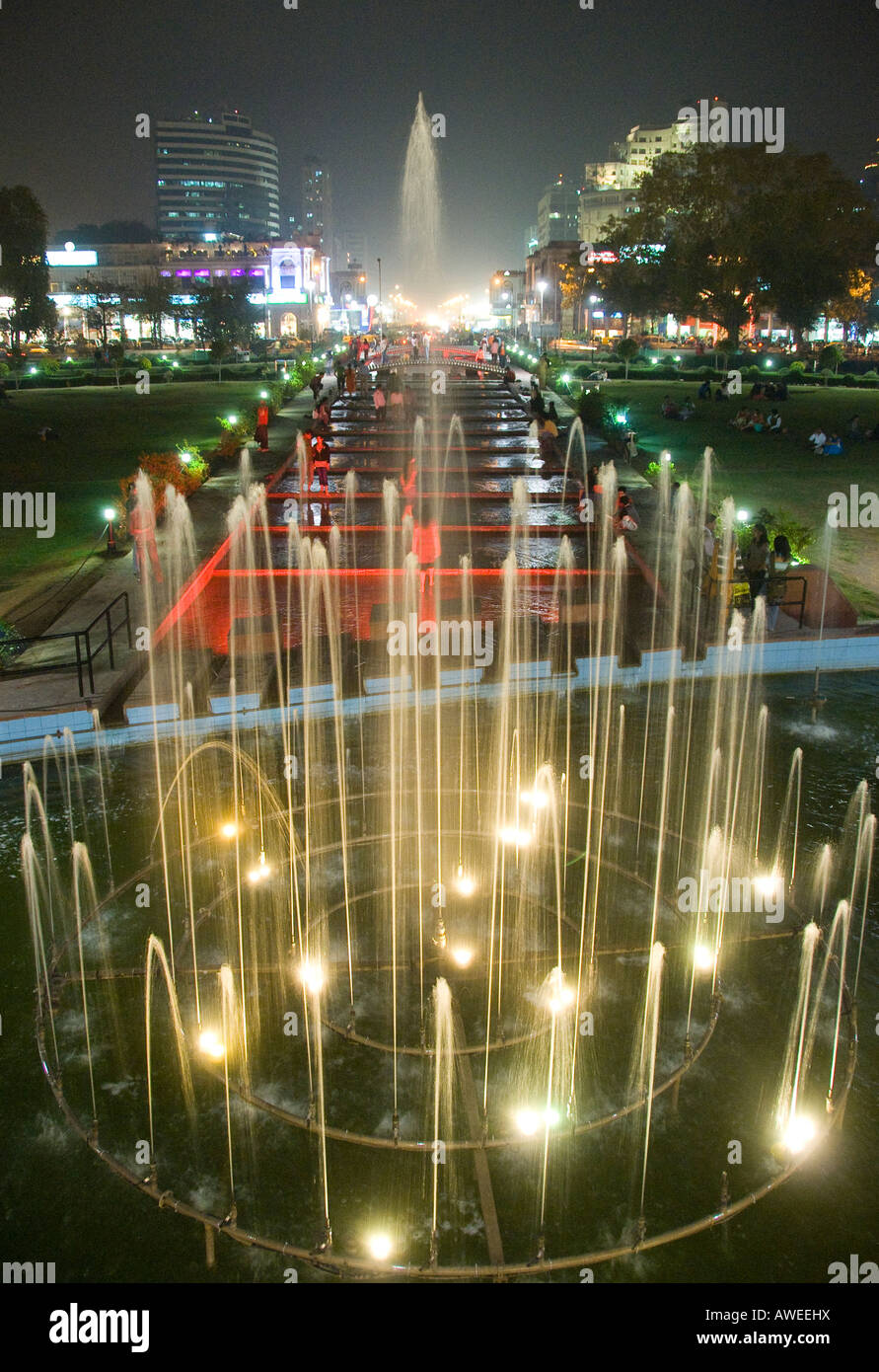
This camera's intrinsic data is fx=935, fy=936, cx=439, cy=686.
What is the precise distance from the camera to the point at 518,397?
37906 millimetres

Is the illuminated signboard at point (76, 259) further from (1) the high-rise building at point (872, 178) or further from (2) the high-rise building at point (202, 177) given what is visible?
(1) the high-rise building at point (872, 178)

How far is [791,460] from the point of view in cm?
2517

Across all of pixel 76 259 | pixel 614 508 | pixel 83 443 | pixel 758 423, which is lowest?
pixel 614 508

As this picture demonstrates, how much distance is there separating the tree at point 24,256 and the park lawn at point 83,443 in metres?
18.7

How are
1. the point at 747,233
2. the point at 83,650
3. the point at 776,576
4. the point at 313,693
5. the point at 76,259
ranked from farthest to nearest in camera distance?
the point at 76,259
the point at 747,233
the point at 776,576
the point at 83,650
the point at 313,693

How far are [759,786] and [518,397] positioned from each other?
3166 centimetres

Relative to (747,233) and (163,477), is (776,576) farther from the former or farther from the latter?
(747,233)

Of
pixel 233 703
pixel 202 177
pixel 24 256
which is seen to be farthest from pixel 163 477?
pixel 202 177

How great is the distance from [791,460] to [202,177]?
205m

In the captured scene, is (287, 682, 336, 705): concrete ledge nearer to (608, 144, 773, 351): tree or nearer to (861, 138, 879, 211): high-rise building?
(608, 144, 773, 351): tree

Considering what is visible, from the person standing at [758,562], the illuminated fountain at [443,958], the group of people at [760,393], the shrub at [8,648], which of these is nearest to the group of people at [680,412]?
the group of people at [760,393]

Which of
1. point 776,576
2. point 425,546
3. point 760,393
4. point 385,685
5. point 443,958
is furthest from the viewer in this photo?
point 760,393

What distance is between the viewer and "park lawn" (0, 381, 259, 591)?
16359 millimetres

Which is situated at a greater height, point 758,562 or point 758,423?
point 758,423
